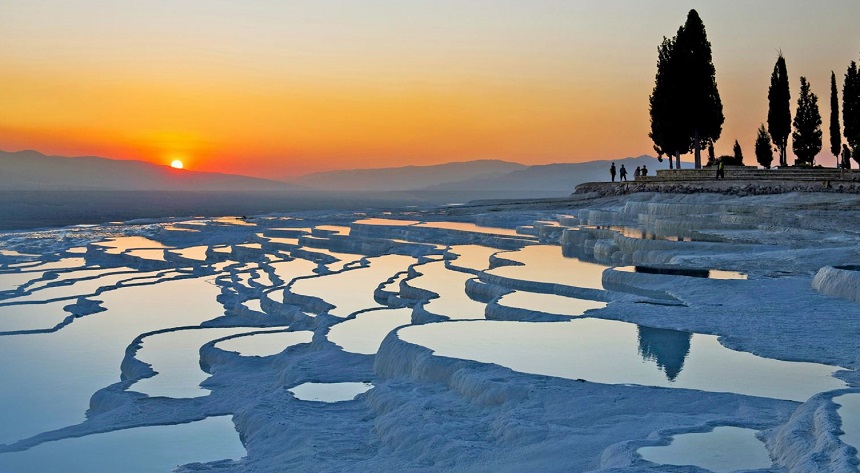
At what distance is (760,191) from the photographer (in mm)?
31875

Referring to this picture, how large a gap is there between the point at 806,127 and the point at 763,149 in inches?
322

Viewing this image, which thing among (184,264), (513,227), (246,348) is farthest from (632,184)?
(246,348)

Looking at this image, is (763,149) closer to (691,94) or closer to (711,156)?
(711,156)

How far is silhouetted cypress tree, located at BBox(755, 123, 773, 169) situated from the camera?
179 feet

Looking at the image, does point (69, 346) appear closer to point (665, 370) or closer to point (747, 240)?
point (665, 370)

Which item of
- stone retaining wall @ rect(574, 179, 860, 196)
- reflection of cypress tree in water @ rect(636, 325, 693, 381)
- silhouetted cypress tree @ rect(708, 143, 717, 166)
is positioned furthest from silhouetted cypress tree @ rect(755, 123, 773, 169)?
reflection of cypress tree in water @ rect(636, 325, 693, 381)

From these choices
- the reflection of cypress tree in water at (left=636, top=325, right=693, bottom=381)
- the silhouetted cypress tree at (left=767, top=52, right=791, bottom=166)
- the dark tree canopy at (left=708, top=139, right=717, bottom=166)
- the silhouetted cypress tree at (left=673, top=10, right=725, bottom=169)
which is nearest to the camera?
the reflection of cypress tree in water at (left=636, top=325, right=693, bottom=381)

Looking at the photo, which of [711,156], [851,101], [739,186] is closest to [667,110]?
[711,156]

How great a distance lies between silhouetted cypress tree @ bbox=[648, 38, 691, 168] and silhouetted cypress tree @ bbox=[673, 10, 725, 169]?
52 centimetres

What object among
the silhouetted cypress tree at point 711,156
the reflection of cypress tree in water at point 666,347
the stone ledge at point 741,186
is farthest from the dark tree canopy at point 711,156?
the reflection of cypress tree in water at point 666,347

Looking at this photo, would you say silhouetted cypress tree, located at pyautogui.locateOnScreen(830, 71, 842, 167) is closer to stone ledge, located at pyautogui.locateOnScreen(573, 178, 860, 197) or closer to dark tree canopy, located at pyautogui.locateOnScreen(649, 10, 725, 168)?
dark tree canopy, located at pyautogui.locateOnScreen(649, 10, 725, 168)

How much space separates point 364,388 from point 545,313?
406 centimetres

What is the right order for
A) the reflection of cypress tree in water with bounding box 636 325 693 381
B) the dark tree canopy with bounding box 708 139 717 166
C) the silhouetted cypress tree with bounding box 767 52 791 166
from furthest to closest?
the dark tree canopy with bounding box 708 139 717 166 < the silhouetted cypress tree with bounding box 767 52 791 166 < the reflection of cypress tree in water with bounding box 636 325 693 381

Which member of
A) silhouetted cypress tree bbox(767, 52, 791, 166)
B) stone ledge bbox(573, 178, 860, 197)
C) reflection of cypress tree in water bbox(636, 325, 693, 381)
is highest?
silhouetted cypress tree bbox(767, 52, 791, 166)
